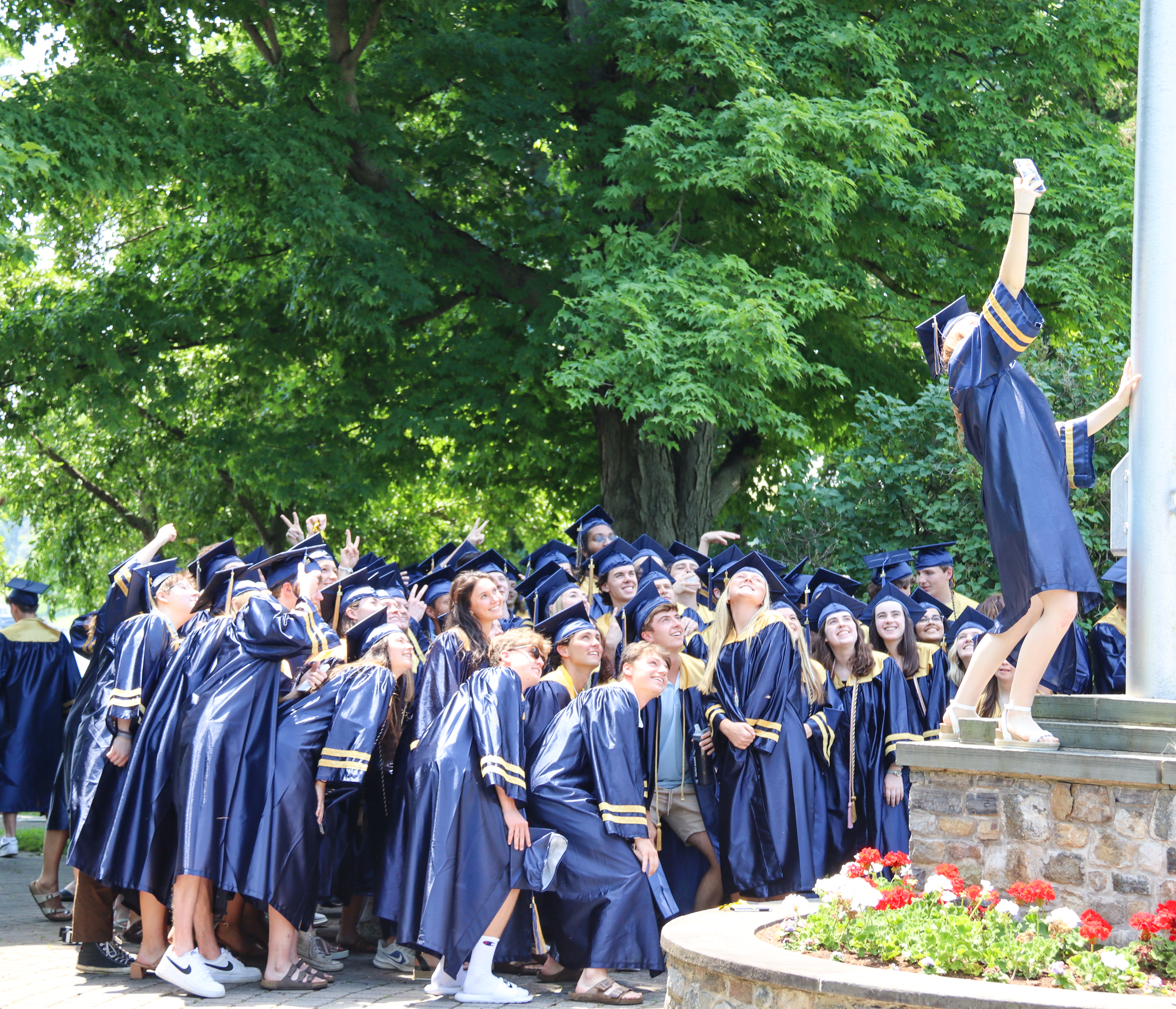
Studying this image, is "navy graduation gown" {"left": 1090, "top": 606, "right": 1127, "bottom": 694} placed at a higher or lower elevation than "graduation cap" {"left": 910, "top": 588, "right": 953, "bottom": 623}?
lower

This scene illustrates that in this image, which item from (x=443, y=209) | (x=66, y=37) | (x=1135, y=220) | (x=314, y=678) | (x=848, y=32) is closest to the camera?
(x=1135, y=220)

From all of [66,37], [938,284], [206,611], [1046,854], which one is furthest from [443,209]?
[1046,854]

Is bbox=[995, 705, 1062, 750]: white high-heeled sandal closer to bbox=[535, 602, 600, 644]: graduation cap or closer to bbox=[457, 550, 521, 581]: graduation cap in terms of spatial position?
bbox=[535, 602, 600, 644]: graduation cap

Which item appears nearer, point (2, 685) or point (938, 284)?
point (2, 685)

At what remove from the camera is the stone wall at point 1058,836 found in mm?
5484

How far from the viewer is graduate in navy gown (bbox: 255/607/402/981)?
6.84 metres

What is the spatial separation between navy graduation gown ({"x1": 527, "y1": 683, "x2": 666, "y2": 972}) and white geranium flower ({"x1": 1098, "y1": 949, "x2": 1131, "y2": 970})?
2.55 m

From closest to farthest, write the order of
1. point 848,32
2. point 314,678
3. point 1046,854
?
1. point 1046,854
2. point 314,678
3. point 848,32

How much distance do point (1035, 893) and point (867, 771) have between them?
10.2ft

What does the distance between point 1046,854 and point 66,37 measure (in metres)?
11.9

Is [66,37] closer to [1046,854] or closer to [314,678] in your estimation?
[314,678]

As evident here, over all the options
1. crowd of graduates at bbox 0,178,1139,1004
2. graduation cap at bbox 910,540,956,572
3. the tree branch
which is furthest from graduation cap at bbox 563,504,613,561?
the tree branch

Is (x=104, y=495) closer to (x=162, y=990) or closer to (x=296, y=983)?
(x=162, y=990)

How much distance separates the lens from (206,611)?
782 centimetres
